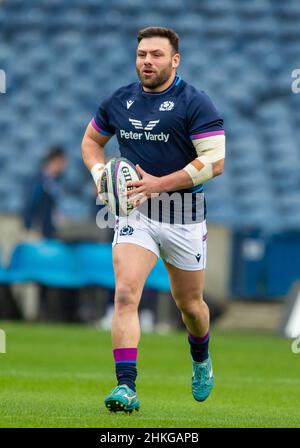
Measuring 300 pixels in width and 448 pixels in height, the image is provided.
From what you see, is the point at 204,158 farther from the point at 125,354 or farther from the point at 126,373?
the point at 126,373

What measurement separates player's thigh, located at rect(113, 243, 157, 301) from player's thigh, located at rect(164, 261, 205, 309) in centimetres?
28

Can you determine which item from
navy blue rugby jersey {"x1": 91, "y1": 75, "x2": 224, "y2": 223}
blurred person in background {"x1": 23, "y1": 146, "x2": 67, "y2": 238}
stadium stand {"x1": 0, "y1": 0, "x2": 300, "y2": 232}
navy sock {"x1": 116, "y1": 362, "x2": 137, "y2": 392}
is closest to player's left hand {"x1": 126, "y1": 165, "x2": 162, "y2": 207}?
navy blue rugby jersey {"x1": 91, "y1": 75, "x2": 224, "y2": 223}

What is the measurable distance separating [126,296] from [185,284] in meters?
0.67

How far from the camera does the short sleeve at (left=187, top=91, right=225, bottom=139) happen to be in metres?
8.09

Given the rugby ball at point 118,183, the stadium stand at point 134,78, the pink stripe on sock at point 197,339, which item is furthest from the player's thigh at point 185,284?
the stadium stand at point 134,78

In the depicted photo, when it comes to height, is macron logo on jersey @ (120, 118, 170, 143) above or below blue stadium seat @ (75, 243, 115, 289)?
below

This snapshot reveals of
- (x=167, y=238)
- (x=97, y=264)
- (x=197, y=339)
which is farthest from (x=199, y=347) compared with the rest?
(x=97, y=264)

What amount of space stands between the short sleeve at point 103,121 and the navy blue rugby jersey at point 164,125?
0.11 metres

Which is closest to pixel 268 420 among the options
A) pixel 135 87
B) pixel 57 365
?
pixel 135 87

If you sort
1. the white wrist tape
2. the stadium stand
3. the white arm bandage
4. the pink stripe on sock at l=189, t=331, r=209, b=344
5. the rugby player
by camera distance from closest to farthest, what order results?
the rugby player < the white arm bandage < the white wrist tape < the pink stripe on sock at l=189, t=331, r=209, b=344 < the stadium stand

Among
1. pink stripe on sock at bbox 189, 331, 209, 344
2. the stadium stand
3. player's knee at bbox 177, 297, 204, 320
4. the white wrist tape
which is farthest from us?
the stadium stand

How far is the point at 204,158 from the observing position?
8.12 metres

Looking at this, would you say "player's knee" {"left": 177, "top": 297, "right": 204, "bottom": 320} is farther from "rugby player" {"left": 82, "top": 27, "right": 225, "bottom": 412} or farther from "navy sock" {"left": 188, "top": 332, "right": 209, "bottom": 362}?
"navy sock" {"left": 188, "top": 332, "right": 209, "bottom": 362}

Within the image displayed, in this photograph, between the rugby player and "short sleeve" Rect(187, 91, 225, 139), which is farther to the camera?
"short sleeve" Rect(187, 91, 225, 139)
